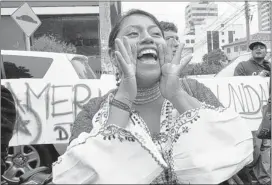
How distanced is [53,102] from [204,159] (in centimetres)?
344

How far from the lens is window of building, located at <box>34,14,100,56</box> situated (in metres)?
21.3

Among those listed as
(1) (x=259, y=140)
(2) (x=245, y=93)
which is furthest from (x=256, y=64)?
(1) (x=259, y=140)

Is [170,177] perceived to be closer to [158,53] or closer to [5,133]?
[158,53]

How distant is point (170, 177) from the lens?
120 centimetres

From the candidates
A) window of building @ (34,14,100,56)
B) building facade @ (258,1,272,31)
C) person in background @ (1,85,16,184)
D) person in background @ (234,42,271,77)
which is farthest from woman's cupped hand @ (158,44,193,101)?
window of building @ (34,14,100,56)

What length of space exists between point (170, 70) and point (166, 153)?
0.26 m

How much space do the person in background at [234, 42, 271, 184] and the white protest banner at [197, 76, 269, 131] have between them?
14 centimetres

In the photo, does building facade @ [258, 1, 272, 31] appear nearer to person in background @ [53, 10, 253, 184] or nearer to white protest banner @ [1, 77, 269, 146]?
person in background @ [53, 10, 253, 184]

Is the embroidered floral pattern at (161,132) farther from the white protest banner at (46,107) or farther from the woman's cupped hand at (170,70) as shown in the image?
the white protest banner at (46,107)

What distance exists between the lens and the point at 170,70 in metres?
1.29

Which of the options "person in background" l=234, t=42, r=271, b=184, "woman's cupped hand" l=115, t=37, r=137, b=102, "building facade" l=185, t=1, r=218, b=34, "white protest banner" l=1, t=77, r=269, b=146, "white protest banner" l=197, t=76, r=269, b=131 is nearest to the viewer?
"woman's cupped hand" l=115, t=37, r=137, b=102

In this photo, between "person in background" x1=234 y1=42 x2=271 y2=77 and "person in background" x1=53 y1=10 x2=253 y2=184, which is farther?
"person in background" x1=234 y1=42 x2=271 y2=77

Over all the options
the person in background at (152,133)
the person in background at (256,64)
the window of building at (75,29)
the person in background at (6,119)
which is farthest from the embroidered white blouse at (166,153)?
the window of building at (75,29)

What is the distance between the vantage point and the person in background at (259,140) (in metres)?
4.11
